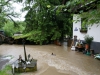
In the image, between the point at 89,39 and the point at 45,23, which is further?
the point at 45,23

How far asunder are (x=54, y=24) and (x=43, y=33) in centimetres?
187

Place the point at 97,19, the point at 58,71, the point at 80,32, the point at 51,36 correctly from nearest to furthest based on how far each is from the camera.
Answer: the point at 97,19
the point at 58,71
the point at 80,32
the point at 51,36

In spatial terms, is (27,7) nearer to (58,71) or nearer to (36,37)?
(36,37)

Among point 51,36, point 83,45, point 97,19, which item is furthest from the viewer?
point 51,36

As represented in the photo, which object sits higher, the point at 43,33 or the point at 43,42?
the point at 43,33

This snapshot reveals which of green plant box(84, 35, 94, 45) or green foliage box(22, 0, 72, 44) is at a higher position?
green foliage box(22, 0, 72, 44)

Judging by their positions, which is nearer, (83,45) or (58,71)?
(58,71)

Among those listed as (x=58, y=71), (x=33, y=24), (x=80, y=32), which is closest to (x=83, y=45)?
(x=80, y=32)

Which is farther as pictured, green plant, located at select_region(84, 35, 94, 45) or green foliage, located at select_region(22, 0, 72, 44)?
green foliage, located at select_region(22, 0, 72, 44)

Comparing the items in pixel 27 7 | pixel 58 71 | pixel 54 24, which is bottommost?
pixel 58 71

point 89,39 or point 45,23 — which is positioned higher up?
point 45,23

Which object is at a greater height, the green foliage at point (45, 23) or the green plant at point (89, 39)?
the green foliage at point (45, 23)

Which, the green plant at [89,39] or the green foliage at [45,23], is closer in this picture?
the green plant at [89,39]

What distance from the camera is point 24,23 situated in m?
19.2
